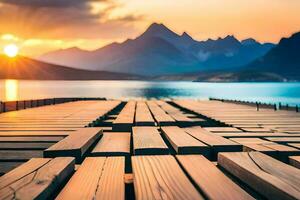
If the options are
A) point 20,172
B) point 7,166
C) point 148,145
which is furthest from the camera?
point 148,145

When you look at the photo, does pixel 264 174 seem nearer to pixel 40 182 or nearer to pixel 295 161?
pixel 295 161

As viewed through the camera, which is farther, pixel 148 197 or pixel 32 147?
pixel 32 147

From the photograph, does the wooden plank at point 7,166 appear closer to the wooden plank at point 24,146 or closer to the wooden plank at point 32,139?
the wooden plank at point 24,146

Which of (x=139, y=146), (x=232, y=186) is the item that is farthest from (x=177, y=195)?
(x=139, y=146)

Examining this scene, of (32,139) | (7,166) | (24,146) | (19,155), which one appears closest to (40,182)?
(7,166)

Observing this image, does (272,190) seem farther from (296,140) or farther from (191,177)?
(296,140)
